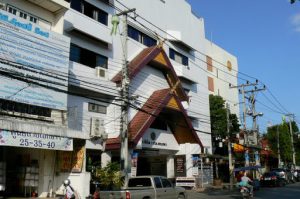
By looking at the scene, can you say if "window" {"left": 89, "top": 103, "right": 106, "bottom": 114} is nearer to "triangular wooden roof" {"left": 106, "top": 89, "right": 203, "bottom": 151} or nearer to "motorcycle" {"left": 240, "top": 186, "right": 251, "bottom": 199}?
"triangular wooden roof" {"left": 106, "top": 89, "right": 203, "bottom": 151}

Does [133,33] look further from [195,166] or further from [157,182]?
[157,182]

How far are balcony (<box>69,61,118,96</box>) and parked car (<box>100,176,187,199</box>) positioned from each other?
6.70 meters

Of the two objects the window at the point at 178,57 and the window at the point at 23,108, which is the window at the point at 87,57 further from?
the window at the point at 178,57

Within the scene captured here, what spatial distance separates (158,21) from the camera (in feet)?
105

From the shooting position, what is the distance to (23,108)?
58.2ft

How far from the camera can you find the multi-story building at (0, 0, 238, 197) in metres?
17.3

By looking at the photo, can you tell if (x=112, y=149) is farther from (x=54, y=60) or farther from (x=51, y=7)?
(x=51, y=7)

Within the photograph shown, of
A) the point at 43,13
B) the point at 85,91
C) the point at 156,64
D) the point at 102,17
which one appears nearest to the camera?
the point at 43,13

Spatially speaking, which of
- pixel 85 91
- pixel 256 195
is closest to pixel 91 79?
pixel 85 91

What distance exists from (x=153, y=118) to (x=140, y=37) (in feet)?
25.2

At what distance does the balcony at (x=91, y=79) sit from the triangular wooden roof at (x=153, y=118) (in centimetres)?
261

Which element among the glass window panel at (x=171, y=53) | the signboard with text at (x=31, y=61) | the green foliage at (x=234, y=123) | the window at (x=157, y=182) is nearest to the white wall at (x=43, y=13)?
the signboard with text at (x=31, y=61)

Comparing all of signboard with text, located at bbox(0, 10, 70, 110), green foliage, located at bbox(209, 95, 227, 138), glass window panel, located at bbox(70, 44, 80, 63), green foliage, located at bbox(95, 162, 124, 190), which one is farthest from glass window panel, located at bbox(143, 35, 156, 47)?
green foliage, located at bbox(209, 95, 227, 138)

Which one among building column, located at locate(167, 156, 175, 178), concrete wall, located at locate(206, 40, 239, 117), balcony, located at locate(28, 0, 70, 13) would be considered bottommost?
building column, located at locate(167, 156, 175, 178)
